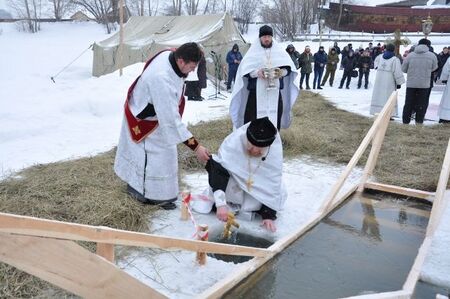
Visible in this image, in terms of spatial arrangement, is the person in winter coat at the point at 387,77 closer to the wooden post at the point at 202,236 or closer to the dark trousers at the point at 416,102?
the dark trousers at the point at 416,102

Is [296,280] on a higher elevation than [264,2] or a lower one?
lower

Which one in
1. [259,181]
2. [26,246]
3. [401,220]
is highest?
[26,246]

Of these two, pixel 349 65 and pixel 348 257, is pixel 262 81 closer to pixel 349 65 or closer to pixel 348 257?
pixel 348 257

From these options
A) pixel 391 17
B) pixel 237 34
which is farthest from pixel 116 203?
pixel 391 17

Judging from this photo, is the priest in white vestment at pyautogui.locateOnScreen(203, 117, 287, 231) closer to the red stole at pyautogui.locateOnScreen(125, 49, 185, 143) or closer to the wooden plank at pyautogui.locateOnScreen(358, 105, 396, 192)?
the red stole at pyautogui.locateOnScreen(125, 49, 185, 143)

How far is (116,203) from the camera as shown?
366 cm

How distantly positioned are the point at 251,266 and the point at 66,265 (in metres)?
1.53

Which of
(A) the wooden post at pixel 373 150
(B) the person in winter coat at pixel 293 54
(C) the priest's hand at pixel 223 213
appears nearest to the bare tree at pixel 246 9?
(B) the person in winter coat at pixel 293 54

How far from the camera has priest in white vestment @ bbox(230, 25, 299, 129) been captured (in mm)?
4691

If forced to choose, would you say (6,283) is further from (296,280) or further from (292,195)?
(292,195)

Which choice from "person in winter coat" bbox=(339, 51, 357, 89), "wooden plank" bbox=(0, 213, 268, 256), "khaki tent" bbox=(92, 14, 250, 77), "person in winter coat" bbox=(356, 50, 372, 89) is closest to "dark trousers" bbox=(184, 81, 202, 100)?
"khaki tent" bbox=(92, 14, 250, 77)

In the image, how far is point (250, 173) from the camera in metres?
3.58

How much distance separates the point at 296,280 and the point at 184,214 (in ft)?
3.95

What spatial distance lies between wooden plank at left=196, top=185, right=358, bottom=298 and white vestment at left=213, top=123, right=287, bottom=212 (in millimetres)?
320
